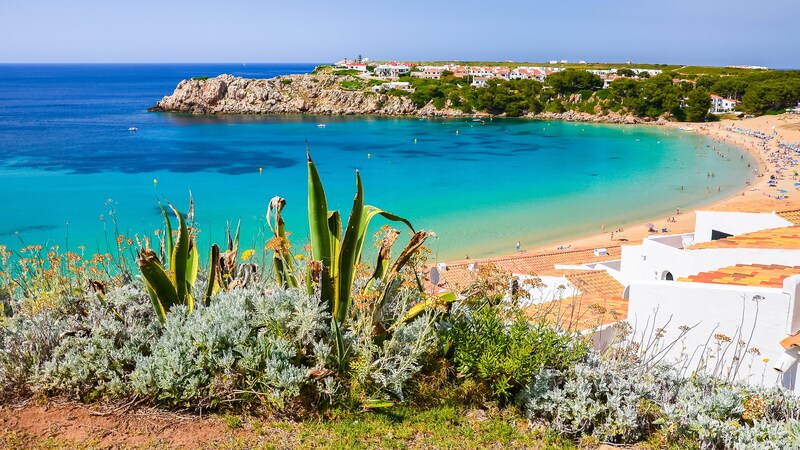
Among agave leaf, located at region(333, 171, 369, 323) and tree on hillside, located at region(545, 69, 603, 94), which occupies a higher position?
tree on hillside, located at region(545, 69, 603, 94)

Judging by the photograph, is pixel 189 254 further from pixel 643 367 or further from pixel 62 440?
pixel 643 367

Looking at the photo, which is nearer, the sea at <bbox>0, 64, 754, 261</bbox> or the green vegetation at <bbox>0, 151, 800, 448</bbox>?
the green vegetation at <bbox>0, 151, 800, 448</bbox>

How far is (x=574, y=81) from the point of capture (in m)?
83.1

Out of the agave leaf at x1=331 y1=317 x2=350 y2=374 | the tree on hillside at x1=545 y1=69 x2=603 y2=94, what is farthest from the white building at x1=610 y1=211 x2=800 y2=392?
the tree on hillside at x1=545 y1=69 x2=603 y2=94

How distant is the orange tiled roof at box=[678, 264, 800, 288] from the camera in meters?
7.81

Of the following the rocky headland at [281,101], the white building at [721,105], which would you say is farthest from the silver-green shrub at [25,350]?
the white building at [721,105]

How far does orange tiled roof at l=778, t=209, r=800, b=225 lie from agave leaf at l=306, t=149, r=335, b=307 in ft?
43.7

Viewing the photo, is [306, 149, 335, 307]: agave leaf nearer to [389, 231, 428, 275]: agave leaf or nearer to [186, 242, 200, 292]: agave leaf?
[389, 231, 428, 275]: agave leaf

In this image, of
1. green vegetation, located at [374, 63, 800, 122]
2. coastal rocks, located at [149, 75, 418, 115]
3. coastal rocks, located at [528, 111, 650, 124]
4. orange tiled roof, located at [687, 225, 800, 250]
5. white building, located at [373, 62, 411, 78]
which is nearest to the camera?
orange tiled roof, located at [687, 225, 800, 250]

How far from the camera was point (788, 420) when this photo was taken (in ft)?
12.1

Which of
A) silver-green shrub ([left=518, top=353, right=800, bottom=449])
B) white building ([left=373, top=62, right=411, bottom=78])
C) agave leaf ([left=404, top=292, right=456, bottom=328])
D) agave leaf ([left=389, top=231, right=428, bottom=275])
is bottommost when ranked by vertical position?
silver-green shrub ([left=518, top=353, right=800, bottom=449])

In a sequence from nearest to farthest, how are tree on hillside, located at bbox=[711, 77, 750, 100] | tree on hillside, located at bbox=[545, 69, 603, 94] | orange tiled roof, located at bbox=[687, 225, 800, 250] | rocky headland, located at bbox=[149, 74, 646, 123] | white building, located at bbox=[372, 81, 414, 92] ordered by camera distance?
orange tiled roof, located at bbox=[687, 225, 800, 250] < tree on hillside, located at bbox=[711, 77, 750, 100] < rocky headland, located at bbox=[149, 74, 646, 123] < tree on hillside, located at bbox=[545, 69, 603, 94] < white building, located at bbox=[372, 81, 414, 92]

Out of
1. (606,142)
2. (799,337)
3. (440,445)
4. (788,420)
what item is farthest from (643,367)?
(606,142)

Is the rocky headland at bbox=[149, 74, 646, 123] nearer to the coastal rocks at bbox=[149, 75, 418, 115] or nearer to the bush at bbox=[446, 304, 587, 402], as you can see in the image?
the coastal rocks at bbox=[149, 75, 418, 115]
